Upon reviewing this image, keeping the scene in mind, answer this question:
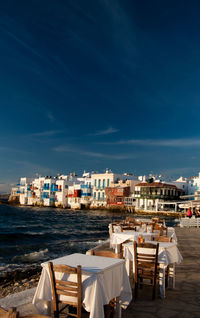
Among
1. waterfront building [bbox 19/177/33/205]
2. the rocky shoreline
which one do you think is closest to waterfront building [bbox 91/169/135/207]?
waterfront building [bbox 19/177/33/205]

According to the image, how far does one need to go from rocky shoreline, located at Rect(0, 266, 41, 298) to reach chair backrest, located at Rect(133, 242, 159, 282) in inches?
147

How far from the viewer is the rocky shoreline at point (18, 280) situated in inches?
308

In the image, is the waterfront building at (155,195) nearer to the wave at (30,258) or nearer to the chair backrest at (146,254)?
the wave at (30,258)

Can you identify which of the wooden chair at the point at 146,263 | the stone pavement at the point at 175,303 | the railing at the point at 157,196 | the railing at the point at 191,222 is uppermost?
the railing at the point at 157,196

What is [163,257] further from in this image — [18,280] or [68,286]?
[18,280]

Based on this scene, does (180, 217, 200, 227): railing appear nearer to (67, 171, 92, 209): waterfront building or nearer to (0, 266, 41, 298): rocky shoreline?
(0, 266, 41, 298): rocky shoreline

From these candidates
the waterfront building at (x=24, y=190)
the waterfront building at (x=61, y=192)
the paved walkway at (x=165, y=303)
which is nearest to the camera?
the paved walkway at (x=165, y=303)

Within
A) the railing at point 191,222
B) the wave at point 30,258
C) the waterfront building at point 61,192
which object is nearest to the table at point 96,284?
the wave at point 30,258

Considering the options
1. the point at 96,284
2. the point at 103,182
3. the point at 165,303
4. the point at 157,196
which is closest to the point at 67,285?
the point at 96,284

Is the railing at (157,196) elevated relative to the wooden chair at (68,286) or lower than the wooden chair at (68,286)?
elevated

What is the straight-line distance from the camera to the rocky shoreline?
7.81 metres

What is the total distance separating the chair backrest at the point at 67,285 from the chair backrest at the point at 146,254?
2.02 metres

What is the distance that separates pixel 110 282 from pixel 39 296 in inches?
36.7

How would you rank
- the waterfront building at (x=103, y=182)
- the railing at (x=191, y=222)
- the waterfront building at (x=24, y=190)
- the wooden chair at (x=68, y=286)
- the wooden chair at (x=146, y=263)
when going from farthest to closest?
the waterfront building at (x=24, y=190) → the waterfront building at (x=103, y=182) → the railing at (x=191, y=222) → the wooden chair at (x=146, y=263) → the wooden chair at (x=68, y=286)
